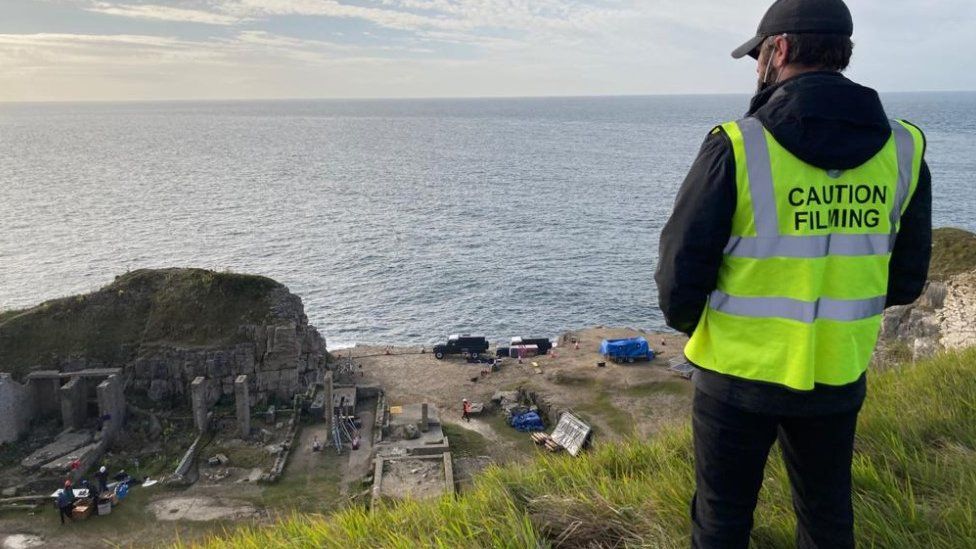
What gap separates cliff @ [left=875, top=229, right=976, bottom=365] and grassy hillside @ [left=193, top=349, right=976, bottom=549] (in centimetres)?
1942

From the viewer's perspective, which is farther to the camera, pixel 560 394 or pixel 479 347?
pixel 479 347

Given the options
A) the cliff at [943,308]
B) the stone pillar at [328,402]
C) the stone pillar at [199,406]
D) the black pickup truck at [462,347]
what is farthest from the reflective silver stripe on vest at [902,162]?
the black pickup truck at [462,347]

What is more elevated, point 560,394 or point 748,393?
point 748,393

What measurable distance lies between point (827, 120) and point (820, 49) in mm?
Result: 531

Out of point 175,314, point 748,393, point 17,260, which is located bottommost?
point 17,260

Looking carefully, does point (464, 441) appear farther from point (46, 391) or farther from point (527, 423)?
point (46, 391)

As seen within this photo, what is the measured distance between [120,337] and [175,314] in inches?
112

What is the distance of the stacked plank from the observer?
30.3 metres

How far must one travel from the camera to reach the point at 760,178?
365 cm

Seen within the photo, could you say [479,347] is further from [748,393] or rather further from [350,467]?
[748,393]

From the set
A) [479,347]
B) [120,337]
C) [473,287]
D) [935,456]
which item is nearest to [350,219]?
[473,287]

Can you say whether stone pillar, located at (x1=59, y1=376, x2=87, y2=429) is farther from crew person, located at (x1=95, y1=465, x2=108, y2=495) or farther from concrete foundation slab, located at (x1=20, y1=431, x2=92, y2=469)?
crew person, located at (x1=95, y1=465, x2=108, y2=495)

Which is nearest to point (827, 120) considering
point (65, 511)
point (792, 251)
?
point (792, 251)

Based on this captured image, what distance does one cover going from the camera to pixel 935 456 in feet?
19.8
